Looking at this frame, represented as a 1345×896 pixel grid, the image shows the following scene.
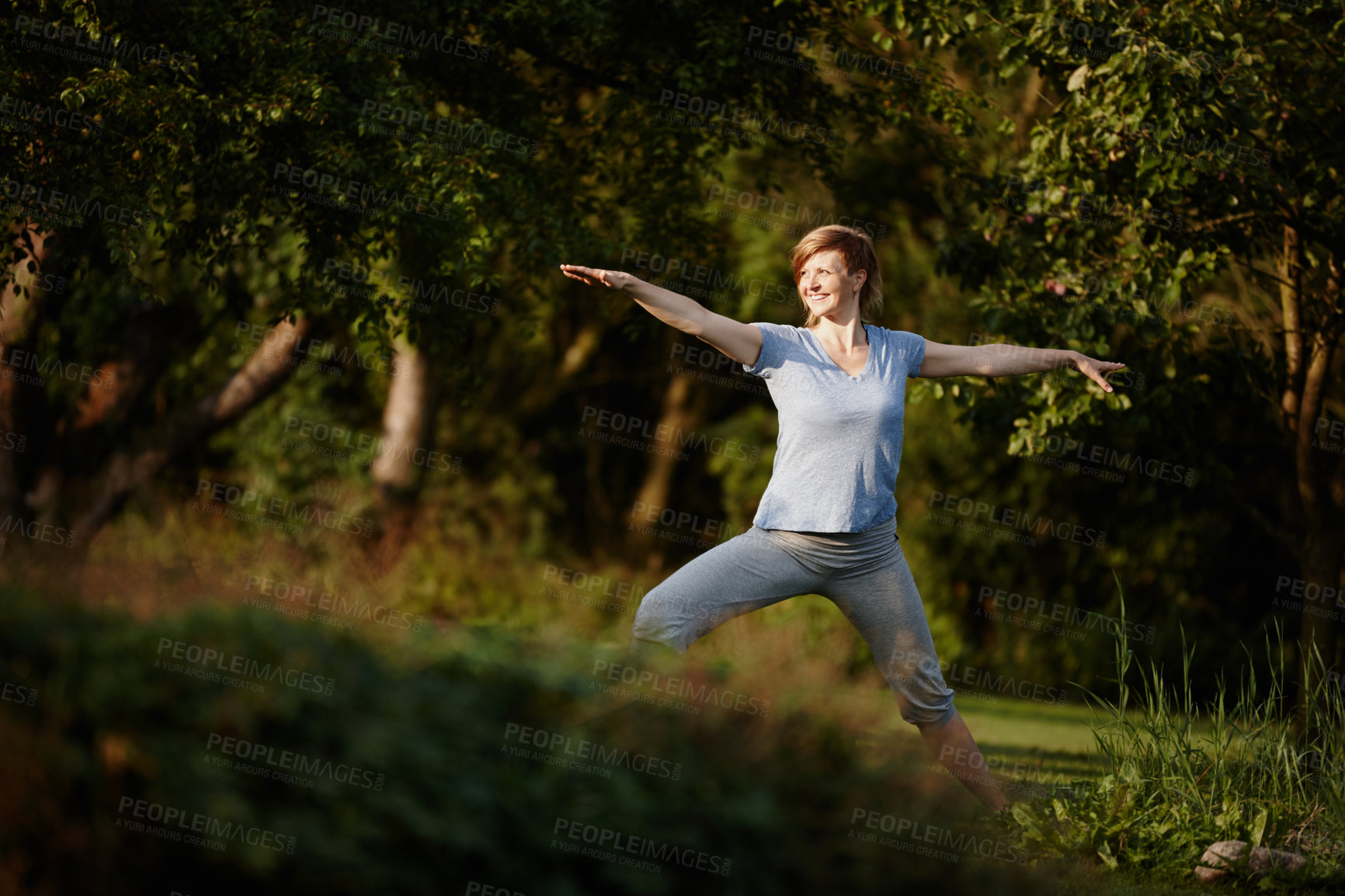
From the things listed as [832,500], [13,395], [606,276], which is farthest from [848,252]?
[13,395]

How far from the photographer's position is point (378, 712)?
229 cm

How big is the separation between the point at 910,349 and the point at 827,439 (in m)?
0.57

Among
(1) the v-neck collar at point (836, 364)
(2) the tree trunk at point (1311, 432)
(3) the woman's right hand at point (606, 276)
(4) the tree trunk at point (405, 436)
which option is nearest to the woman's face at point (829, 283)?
(1) the v-neck collar at point (836, 364)

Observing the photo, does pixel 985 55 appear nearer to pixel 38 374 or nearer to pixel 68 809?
pixel 68 809

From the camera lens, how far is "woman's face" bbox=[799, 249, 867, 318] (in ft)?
14.0

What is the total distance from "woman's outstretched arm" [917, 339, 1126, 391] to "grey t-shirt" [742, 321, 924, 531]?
0.32 metres

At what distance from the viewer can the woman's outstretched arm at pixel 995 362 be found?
4.47 m

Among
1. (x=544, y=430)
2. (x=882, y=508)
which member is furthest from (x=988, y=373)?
(x=544, y=430)

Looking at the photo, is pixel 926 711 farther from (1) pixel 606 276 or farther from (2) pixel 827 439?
(1) pixel 606 276

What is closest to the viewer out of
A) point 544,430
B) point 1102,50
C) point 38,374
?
point 1102,50

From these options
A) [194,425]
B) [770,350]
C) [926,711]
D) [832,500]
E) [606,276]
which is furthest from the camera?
[194,425]

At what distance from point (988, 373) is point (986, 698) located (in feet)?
21.8

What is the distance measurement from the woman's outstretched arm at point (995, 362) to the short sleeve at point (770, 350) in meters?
0.62

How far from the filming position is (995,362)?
4.51 metres
